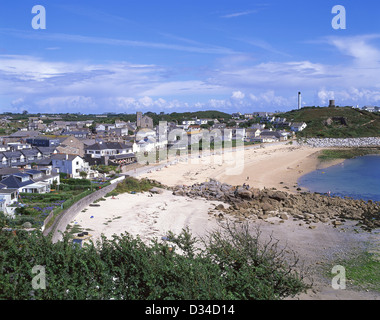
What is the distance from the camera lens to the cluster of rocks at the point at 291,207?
24070mm

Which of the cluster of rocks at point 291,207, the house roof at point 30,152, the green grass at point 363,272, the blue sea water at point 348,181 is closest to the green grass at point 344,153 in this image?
the blue sea water at point 348,181

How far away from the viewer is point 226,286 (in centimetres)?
1059

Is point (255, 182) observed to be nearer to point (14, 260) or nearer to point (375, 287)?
point (375, 287)

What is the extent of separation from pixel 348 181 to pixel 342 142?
4677 cm

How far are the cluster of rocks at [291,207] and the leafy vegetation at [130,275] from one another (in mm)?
12403

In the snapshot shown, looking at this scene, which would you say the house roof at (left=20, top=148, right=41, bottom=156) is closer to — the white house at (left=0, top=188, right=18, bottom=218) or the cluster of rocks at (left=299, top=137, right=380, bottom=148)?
the white house at (left=0, top=188, right=18, bottom=218)

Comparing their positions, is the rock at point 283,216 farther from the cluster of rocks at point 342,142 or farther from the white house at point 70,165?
the cluster of rocks at point 342,142

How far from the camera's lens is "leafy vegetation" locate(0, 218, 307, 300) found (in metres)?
9.62

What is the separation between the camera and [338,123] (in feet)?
344

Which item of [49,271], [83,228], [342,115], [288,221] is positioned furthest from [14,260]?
[342,115]

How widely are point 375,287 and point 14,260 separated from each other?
14.5m

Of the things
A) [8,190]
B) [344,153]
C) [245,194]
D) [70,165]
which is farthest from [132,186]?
[344,153]

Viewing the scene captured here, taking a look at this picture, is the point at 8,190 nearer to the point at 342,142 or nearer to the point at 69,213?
the point at 69,213

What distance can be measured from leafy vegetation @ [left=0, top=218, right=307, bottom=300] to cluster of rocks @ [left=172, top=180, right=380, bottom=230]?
12403 millimetres
